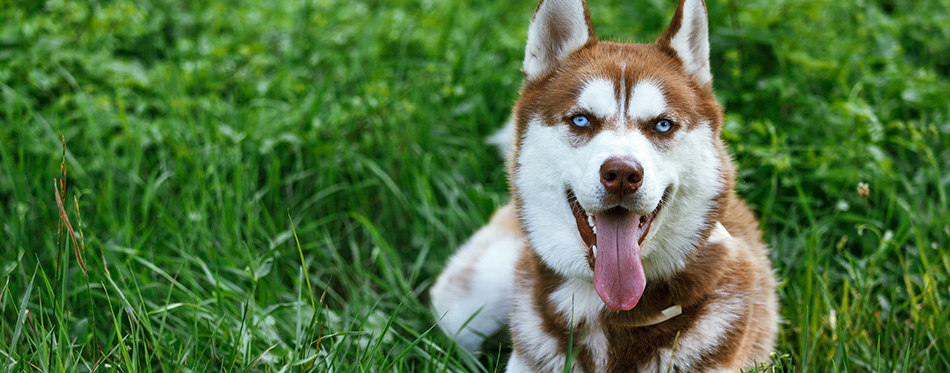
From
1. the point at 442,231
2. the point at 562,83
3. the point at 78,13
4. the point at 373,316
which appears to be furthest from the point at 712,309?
the point at 78,13

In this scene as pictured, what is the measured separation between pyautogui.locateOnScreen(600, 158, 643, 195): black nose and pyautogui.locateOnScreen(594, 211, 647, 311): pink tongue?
0.63ft

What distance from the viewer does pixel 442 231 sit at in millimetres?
3971

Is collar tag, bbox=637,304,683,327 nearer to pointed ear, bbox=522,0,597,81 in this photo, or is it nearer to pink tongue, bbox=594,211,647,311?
pink tongue, bbox=594,211,647,311

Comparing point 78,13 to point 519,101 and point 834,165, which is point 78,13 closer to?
point 519,101

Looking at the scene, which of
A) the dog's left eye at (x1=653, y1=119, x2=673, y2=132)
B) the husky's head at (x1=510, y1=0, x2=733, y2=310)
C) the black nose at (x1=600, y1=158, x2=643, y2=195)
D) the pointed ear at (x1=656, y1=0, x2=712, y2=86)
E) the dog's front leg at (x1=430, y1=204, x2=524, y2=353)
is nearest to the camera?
the black nose at (x1=600, y1=158, x2=643, y2=195)

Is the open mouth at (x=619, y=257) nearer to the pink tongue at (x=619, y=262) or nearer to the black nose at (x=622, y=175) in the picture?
the pink tongue at (x=619, y=262)

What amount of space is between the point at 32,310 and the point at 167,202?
3.22ft

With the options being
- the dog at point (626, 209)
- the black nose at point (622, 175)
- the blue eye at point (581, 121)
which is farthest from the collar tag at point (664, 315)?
the blue eye at point (581, 121)

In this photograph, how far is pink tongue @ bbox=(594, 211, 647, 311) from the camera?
2.34 metres

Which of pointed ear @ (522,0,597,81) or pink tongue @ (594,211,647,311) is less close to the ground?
pointed ear @ (522,0,597,81)

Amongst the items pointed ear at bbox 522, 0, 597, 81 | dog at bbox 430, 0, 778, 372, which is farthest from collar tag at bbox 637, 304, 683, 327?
pointed ear at bbox 522, 0, 597, 81

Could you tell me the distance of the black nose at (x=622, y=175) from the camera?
2170 millimetres

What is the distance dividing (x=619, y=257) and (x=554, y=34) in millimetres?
882

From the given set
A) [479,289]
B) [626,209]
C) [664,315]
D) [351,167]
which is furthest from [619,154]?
[351,167]
